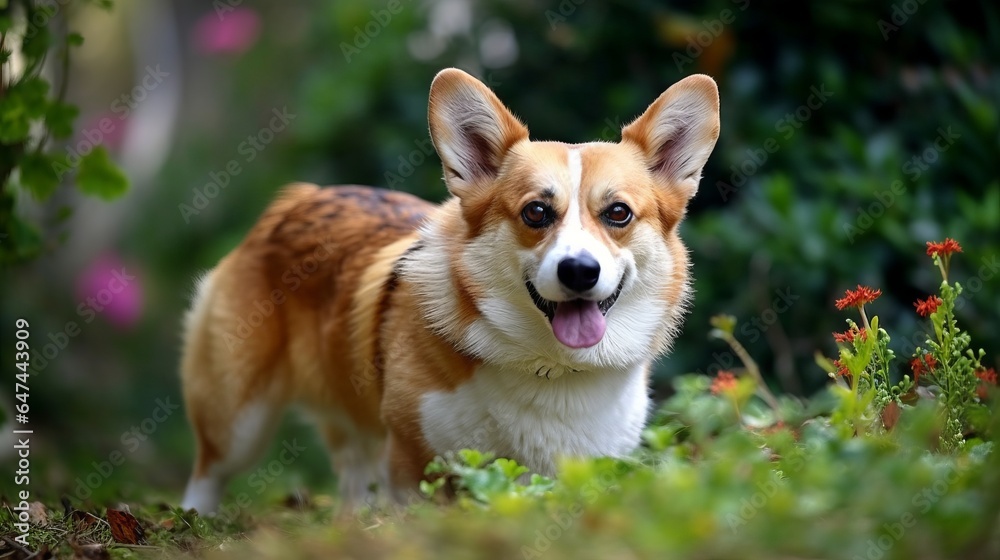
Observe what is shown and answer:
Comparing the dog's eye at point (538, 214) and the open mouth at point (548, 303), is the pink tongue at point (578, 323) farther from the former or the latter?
the dog's eye at point (538, 214)

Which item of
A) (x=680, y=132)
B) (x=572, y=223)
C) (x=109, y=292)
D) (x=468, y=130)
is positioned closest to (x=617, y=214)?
(x=572, y=223)

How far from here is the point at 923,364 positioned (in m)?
3.10

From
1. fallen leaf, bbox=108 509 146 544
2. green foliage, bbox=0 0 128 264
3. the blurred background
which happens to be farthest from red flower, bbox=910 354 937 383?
green foliage, bbox=0 0 128 264

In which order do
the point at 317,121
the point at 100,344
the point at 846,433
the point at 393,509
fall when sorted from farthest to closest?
the point at 100,344, the point at 317,121, the point at 393,509, the point at 846,433

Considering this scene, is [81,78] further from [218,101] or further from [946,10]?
[946,10]

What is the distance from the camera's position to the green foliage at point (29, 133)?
3273mm

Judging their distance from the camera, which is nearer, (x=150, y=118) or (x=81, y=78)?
(x=81, y=78)

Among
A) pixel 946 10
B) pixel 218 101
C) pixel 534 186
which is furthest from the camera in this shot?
pixel 218 101

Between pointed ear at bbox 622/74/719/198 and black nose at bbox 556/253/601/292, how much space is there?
757 millimetres

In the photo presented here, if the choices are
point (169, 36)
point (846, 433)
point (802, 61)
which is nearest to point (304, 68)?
point (169, 36)

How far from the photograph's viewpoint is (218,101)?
8578 mm

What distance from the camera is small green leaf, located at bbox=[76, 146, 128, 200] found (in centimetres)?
356

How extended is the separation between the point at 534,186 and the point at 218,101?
5930 millimetres

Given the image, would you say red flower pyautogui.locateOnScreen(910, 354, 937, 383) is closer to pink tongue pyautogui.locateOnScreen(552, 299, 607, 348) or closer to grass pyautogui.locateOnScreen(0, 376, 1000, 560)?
grass pyautogui.locateOnScreen(0, 376, 1000, 560)
